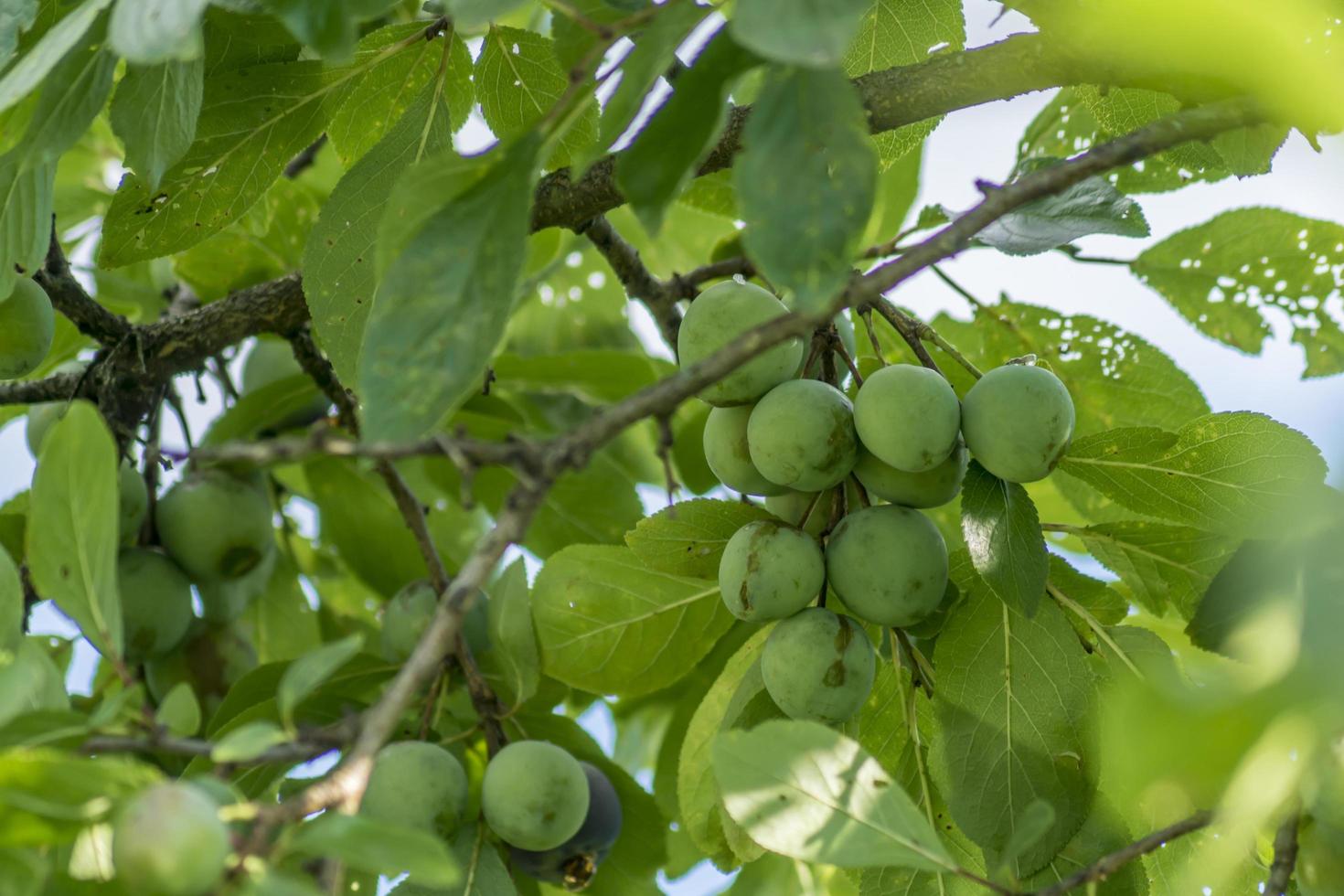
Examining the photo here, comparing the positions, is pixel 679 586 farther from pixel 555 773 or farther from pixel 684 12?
pixel 684 12

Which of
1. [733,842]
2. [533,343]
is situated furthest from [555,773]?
[533,343]

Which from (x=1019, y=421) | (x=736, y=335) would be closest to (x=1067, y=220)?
(x=1019, y=421)

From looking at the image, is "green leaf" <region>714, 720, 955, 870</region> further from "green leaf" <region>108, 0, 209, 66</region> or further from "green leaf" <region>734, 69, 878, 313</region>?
"green leaf" <region>108, 0, 209, 66</region>

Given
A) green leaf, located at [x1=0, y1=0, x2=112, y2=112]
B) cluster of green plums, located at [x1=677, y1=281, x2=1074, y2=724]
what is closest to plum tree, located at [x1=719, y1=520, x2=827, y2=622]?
cluster of green plums, located at [x1=677, y1=281, x2=1074, y2=724]

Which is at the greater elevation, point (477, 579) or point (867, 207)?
point (867, 207)

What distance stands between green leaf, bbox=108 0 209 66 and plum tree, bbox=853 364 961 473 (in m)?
0.62

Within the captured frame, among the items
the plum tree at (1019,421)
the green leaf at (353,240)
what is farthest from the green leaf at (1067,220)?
the green leaf at (353,240)

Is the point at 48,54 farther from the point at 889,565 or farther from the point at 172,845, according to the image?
the point at 889,565

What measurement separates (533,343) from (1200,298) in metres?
1.42

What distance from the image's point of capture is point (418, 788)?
1.29 metres

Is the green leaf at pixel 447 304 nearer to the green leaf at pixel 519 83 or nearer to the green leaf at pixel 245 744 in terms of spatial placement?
the green leaf at pixel 245 744

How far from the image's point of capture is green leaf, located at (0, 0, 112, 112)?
0.82 m

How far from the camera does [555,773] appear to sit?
1.33 meters

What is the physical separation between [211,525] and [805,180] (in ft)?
3.90
